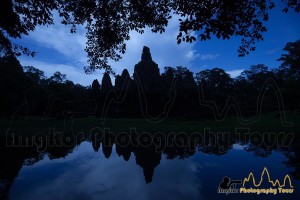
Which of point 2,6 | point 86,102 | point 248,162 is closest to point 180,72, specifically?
point 86,102

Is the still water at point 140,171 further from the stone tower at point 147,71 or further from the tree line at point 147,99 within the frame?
the stone tower at point 147,71

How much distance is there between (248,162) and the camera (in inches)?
421

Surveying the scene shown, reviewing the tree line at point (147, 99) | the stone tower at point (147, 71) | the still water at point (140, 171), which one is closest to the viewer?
the still water at point (140, 171)

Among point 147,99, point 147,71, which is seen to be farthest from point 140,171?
point 147,71

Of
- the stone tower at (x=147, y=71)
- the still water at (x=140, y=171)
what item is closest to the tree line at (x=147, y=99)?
the stone tower at (x=147, y=71)

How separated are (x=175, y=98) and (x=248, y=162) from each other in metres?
29.5

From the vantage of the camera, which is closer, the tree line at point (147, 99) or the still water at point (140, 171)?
the still water at point (140, 171)

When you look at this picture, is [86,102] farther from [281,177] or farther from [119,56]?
[281,177]

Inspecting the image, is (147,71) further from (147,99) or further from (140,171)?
(140,171)

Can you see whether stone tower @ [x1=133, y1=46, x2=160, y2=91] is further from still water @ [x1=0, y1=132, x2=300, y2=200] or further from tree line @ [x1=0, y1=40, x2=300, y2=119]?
still water @ [x1=0, y1=132, x2=300, y2=200]

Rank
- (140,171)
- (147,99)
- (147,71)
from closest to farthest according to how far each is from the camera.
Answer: (140,171) → (147,99) → (147,71)

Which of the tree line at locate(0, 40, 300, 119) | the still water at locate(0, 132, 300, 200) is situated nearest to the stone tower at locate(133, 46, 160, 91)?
the tree line at locate(0, 40, 300, 119)

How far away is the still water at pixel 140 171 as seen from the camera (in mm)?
7189

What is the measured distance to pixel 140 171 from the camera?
9.64m
